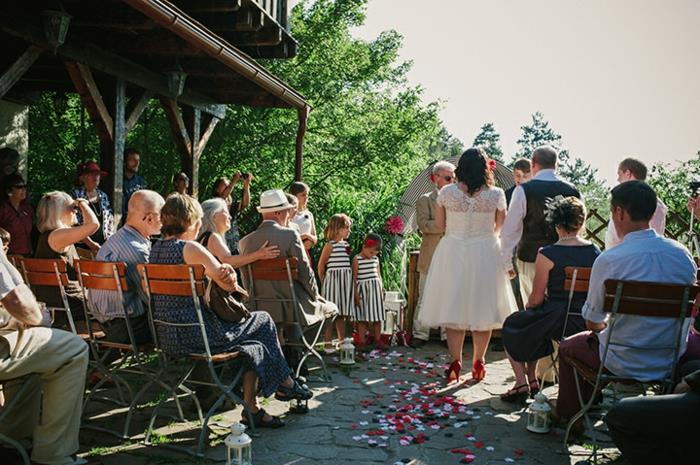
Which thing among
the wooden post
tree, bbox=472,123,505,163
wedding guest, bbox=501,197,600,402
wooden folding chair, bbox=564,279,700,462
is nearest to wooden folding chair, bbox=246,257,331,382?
wedding guest, bbox=501,197,600,402

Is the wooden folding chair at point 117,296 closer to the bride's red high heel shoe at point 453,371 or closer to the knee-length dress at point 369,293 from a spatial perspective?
the bride's red high heel shoe at point 453,371

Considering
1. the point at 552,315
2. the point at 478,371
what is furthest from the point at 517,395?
the point at 552,315

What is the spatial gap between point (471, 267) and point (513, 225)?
19.9 inches

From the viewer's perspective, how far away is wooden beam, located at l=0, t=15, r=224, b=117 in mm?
5902

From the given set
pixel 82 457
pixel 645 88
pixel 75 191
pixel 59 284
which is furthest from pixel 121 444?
pixel 645 88

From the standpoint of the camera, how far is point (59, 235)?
4945mm

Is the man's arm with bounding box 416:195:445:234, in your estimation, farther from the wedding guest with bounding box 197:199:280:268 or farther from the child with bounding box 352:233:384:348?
the wedding guest with bounding box 197:199:280:268

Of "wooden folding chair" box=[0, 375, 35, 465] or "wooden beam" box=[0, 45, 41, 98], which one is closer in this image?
"wooden folding chair" box=[0, 375, 35, 465]

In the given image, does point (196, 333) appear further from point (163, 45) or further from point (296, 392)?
point (163, 45)

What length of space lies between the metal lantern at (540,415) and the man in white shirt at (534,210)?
1.54 m

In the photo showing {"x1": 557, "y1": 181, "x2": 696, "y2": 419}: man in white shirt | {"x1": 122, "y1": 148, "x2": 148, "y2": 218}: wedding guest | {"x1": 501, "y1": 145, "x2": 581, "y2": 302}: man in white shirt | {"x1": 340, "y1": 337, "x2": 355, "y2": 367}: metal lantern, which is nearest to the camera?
{"x1": 557, "y1": 181, "x2": 696, "y2": 419}: man in white shirt

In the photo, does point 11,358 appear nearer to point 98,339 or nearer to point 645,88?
point 98,339

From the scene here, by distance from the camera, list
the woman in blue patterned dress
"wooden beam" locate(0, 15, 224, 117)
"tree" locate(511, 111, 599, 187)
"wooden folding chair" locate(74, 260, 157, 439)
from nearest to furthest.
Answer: the woman in blue patterned dress
"wooden folding chair" locate(74, 260, 157, 439)
"wooden beam" locate(0, 15, 224, 117)
"tree" locate(511, 111, 599, 187)

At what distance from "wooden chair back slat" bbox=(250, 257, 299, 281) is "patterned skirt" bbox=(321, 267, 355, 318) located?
2021mm
